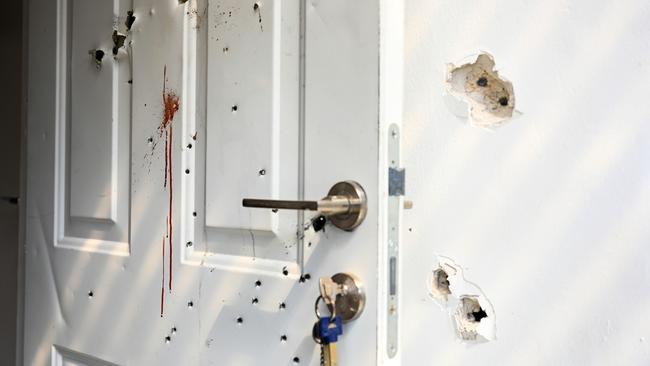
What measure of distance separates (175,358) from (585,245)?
0.70 metres

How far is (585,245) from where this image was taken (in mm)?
879

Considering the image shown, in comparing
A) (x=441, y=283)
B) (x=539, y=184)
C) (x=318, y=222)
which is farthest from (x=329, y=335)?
(x=539, y=184)

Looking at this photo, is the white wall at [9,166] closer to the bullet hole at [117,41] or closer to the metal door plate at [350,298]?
the bullet hole at [117,41]

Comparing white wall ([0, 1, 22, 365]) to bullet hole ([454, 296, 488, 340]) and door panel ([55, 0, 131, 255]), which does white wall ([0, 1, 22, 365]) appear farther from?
bullet hole ([454, 296, 488, 340])

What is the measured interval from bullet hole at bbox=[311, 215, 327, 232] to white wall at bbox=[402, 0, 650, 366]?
0.87 ft

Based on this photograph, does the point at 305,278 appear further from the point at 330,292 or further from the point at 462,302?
the point at 462,302

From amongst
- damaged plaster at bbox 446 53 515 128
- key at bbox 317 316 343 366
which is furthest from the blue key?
damaged plaster at bbox 446 53 515 128

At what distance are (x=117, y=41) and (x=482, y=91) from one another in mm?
702

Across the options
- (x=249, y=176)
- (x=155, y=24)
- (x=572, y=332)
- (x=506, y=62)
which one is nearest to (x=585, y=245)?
(x=572, y=332)

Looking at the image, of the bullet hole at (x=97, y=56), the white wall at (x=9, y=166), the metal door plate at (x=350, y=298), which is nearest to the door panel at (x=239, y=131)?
the metal door plate at (x=350, y=298)

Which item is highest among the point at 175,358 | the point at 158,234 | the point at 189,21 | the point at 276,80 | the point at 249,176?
the point at 189,21

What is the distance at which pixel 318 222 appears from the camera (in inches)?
32.1

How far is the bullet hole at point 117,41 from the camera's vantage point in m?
1.13

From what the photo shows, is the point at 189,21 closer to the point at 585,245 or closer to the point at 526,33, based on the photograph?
the point at 526,33
